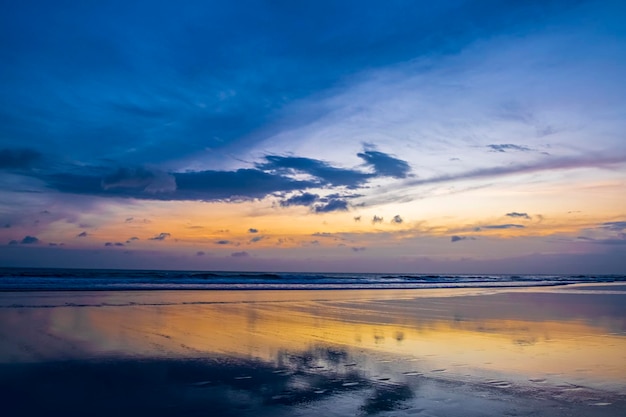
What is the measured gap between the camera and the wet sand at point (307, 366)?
6.10 meters

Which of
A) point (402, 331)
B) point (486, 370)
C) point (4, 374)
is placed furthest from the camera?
point (402, 331)

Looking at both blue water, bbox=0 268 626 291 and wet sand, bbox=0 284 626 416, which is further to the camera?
blue water, bbox=0 268 626 291

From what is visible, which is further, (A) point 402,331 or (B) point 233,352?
(A) point 402,331

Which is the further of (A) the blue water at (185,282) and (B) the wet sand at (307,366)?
(A) the blue water at (185,282)

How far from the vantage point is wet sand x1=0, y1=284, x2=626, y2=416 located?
6102 mm

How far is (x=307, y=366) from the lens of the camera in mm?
8359

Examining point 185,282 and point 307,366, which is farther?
point 185,282

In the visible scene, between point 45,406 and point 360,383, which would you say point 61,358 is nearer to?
point 45,406

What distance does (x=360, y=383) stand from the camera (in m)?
7.12

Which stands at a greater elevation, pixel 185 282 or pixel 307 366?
pixel 185 282

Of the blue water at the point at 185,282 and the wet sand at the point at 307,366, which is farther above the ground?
the blue water at the point at 185,282

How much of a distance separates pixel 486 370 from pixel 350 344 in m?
3.25

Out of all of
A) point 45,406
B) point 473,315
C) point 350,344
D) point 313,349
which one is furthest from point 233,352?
point 473,315

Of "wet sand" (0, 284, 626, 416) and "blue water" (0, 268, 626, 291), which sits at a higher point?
"blue water" (0, 268, 626, 291)
